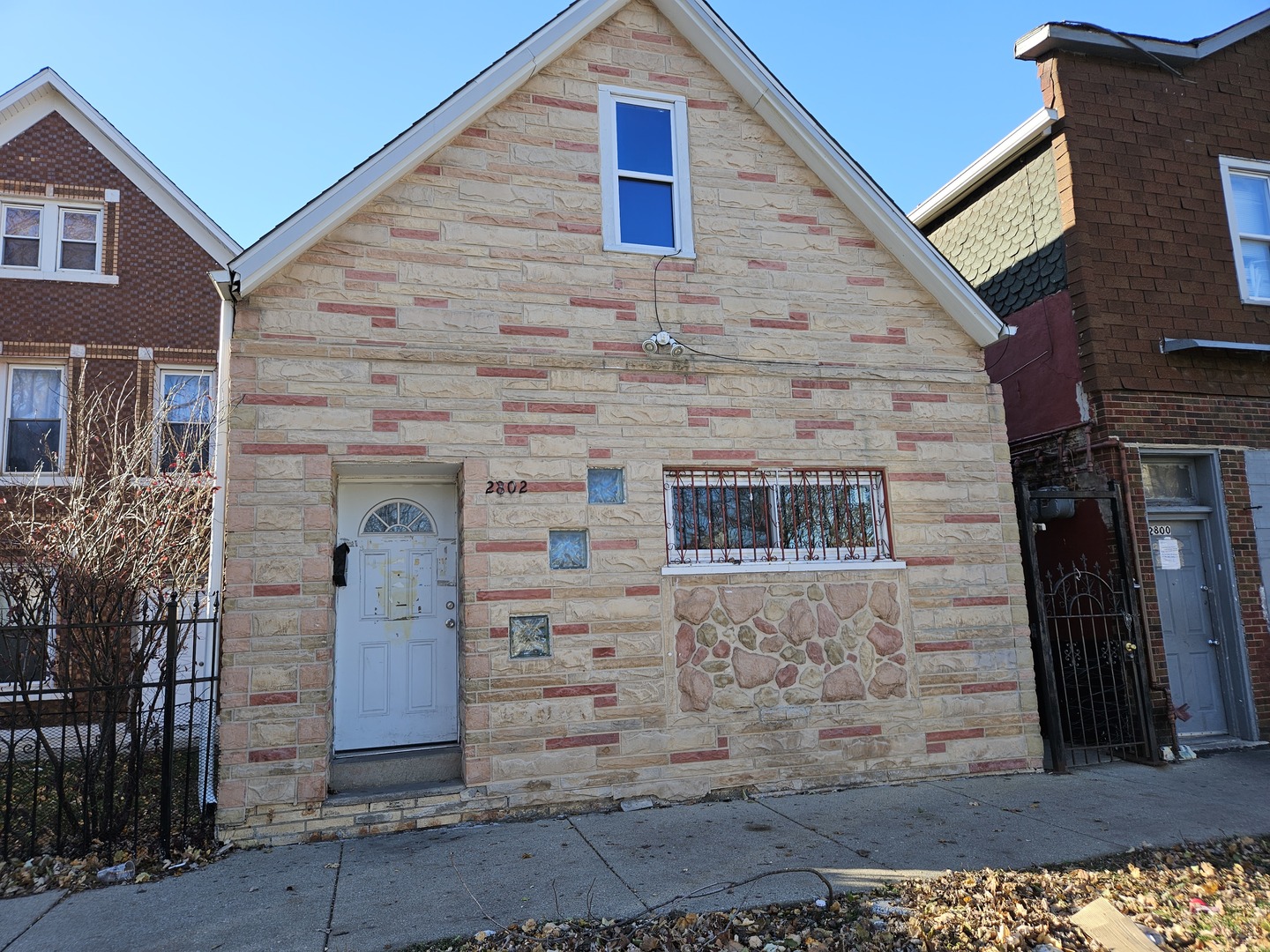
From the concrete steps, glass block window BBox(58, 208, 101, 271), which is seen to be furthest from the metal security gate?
glass block window BBox(58, 208, 101, 271)

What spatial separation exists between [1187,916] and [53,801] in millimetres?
8253

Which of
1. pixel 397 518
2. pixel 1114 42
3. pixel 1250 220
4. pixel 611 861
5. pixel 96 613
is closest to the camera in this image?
pixel 611 861

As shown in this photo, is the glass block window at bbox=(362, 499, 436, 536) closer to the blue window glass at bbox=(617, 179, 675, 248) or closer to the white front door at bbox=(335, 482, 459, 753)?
the white front door at bbox=(335, 482, 459, 753)

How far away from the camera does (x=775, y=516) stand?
7.53 metres

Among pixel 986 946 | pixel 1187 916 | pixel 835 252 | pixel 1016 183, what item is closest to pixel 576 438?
pixel 835 252

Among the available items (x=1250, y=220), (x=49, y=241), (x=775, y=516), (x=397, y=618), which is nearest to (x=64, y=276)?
(x=49, y=241)

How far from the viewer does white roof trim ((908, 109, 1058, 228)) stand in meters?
9.34

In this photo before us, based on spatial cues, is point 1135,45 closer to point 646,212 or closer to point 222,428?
point 646,212

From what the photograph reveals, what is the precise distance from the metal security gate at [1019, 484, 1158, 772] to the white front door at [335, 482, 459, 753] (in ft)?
17.6

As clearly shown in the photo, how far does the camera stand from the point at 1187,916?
4.61m

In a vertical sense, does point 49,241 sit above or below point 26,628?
above

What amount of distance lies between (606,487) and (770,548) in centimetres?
155

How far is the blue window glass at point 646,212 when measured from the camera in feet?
25.3

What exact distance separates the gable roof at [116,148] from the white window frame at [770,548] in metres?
8.76
